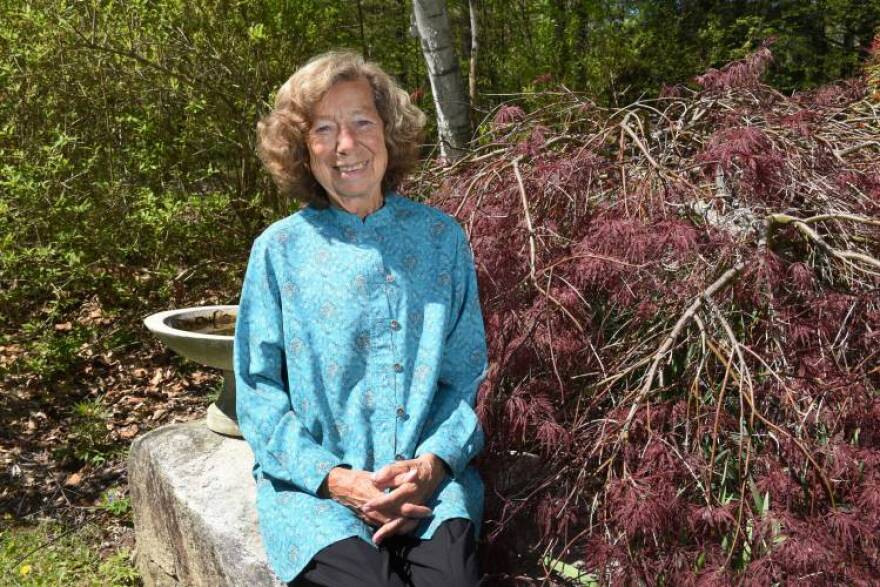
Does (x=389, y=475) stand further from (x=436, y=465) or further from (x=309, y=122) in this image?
(x=309, y=122)

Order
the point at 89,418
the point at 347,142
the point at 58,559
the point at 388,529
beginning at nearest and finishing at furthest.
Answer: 1. the point at 388,529
2. the point at 347,142
3. the point at 58,559
4. the point at 89,418

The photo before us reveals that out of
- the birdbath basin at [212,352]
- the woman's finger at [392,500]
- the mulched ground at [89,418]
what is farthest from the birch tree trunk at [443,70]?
the woman's finger at [392,500]

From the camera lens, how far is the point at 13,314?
505cm

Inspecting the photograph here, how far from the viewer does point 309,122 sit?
2.32 meters

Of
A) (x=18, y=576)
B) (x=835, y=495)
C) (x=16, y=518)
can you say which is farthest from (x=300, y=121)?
(x=16, y=518)

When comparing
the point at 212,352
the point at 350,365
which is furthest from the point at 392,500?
the point at 212,352

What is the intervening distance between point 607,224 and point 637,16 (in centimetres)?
663

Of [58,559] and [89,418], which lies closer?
[58,559]

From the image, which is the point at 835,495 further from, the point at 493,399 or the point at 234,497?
the point at 234,497

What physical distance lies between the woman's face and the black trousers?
0.88m

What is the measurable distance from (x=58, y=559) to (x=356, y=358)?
2.34 meters

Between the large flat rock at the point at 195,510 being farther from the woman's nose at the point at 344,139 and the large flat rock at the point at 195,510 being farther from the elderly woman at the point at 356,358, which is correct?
the woman's nose at the point at 344,139

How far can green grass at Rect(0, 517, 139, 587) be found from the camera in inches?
142

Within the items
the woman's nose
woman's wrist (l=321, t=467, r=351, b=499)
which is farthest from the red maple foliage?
the woman's nose
